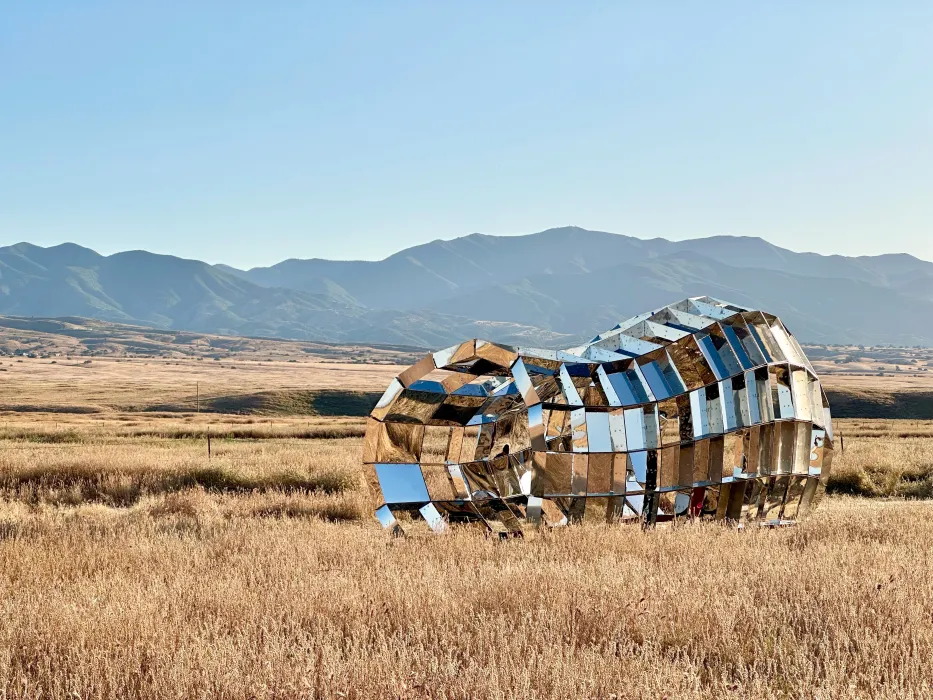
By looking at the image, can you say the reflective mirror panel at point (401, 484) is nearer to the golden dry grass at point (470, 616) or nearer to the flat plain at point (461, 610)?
the flat plain at point (461, 610)

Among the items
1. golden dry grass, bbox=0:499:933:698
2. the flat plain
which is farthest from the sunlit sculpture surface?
golden dry grass, bbox=0:499:933:698

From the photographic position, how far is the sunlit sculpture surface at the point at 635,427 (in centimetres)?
1093

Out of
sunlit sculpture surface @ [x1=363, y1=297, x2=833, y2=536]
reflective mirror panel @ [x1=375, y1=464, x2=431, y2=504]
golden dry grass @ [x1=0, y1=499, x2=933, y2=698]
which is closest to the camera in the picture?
golden dry grass @ [x1=0, y1=499, x2=933, y2=698]

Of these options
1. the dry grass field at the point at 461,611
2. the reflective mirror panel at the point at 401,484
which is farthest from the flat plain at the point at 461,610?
the reflective mirror panel at the point at 401,484

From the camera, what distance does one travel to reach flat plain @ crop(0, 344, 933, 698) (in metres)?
5.69

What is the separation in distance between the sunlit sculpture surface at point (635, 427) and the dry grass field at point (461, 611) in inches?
25.0

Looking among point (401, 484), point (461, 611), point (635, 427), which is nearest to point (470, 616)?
point (461, 611)

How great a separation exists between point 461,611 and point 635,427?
4.50 m

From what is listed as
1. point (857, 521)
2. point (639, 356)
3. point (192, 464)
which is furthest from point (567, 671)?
point (192, 464)

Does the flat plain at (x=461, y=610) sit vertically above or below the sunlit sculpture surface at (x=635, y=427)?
below

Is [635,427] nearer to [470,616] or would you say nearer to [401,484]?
[401,484]

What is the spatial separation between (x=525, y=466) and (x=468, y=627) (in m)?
4.36

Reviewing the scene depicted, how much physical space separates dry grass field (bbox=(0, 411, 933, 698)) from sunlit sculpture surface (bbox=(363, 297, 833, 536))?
2.09 ft

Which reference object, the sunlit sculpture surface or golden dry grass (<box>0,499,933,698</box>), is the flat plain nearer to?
golden dry grass (<box>0,499,933,698</box>)
